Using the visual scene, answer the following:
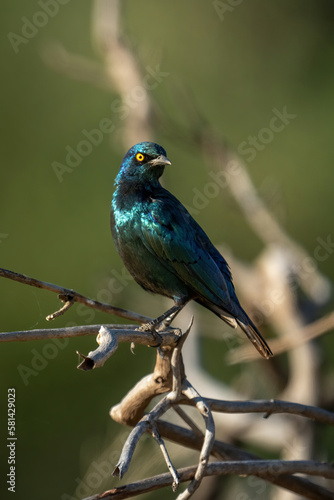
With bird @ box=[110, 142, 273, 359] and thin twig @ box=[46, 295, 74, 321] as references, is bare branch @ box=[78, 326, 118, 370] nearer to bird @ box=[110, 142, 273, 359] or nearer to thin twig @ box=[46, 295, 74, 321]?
thin twig @ box=[46, 295, 74, 321]

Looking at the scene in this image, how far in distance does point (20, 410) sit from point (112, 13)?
14.6ft

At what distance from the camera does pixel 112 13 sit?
687cm

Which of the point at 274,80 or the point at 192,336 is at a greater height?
the point at 274,80

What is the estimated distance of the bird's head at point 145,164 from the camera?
4402mm

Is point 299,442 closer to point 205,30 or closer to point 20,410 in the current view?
point 20,410

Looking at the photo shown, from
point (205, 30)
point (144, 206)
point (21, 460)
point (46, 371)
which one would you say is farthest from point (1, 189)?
point (144, 206)

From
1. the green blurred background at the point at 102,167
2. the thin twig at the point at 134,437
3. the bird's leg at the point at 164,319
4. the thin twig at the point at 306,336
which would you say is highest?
the green blurred background at the point at 102,167

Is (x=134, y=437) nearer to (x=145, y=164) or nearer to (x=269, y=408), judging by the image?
(x=269, y=408)

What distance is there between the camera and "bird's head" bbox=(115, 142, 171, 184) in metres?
4.40

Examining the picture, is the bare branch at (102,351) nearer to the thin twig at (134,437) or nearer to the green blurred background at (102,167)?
the thin twig at (134,437)

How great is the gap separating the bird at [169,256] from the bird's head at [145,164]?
0.25ft

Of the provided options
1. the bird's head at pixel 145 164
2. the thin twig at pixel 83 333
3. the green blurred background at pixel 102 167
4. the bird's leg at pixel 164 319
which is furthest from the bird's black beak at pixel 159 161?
the green blurred background at pixel 102 167

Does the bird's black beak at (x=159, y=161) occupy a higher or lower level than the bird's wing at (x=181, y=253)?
higher

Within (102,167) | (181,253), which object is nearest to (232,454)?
(181,253)
